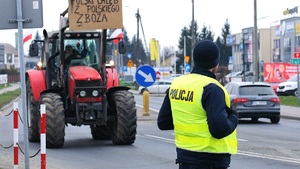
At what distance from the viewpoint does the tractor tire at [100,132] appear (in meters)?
18.2

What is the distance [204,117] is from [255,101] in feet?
64.8

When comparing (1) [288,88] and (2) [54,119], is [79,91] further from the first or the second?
(1) [288,88]

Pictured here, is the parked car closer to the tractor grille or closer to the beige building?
the beige building

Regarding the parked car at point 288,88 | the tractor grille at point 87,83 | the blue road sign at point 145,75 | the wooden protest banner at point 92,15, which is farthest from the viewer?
the parked car at point 288,88

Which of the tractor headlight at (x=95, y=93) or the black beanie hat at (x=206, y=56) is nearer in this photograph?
the black beanie hat at (x=206, y=56)

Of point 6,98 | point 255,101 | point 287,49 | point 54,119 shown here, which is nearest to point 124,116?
point 54,119

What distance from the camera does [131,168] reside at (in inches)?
506

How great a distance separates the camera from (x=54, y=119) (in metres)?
15.7

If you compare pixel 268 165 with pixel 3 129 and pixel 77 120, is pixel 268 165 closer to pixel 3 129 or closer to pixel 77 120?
pixel 77 120

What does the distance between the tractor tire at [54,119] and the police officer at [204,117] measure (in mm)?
9882

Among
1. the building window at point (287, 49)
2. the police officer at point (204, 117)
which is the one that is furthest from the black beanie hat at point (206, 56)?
the building window at point (287, 49)

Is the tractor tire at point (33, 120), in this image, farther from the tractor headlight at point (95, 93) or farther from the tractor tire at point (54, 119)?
the tractor headlight at point (95, 93)

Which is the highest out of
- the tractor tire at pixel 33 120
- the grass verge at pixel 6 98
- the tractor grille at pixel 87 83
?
the tractor grille at pixel 87 83

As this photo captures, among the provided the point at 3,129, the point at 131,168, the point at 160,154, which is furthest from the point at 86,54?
the point at 3,129
